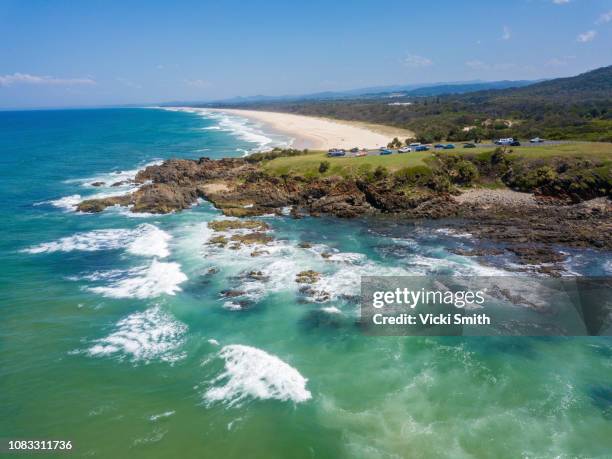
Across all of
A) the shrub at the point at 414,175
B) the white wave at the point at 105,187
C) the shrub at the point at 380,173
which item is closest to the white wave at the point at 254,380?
the shrub at the point at 380,173

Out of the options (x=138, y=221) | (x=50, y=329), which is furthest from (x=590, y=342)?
(x=138, y=221)

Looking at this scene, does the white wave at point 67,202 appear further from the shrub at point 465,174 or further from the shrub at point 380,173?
the shrub at point 465,174

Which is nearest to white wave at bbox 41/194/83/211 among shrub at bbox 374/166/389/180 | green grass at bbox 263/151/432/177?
green grass at bbox 263/151/432/177

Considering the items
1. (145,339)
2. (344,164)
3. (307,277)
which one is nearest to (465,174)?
(344,164)

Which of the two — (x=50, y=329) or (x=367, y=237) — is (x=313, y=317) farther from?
(x=50, y=329)

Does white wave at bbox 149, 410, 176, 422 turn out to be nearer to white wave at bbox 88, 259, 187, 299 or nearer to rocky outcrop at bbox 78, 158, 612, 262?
white wave at bbox 88, 259, 187, 299

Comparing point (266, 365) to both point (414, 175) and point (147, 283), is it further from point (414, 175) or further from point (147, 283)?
point (414, 175)
